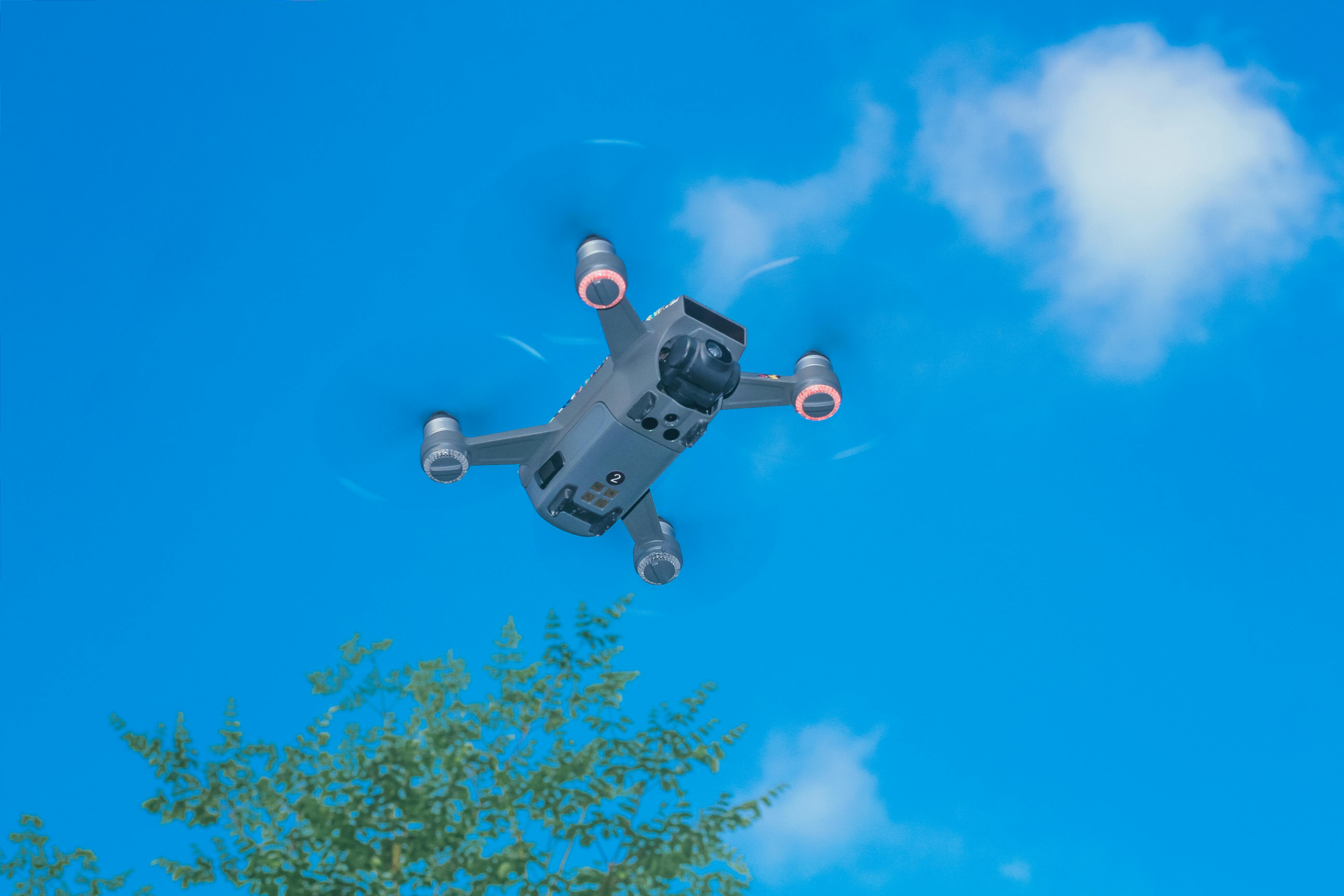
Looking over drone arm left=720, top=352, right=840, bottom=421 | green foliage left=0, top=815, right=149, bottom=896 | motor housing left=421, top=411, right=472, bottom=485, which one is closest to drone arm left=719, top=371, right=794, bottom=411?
drone arm left=720, top=352, right=840, bottom=421

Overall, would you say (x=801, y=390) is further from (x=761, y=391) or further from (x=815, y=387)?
(x=761, y=391)

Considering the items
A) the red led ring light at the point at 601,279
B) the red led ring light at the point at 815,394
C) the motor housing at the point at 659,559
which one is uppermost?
the red led ring light at the point at 601,279

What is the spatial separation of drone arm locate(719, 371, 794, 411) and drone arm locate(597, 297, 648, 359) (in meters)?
0.47

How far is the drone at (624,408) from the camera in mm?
4418

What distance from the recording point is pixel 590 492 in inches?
191

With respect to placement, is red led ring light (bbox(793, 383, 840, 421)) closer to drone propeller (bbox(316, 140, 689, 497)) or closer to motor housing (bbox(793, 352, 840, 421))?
motor housing (bbox(793, 352, 840, 421))

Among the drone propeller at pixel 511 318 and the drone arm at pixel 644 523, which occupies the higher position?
the drone propeller at pixel 511 318

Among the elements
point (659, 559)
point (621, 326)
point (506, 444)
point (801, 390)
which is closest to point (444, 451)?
point (506, 444)

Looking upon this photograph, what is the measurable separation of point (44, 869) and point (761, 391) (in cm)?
315

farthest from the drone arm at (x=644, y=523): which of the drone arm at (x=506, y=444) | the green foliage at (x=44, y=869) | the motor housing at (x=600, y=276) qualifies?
the green foliage at (x=44, y=869)

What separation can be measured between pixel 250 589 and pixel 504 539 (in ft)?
4.18

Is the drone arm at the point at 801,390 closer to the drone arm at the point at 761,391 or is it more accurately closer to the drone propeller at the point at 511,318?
the drone arm at the point at 761,391

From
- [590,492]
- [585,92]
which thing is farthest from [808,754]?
[585,92]

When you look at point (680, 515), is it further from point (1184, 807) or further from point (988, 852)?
point (1184, 807)
